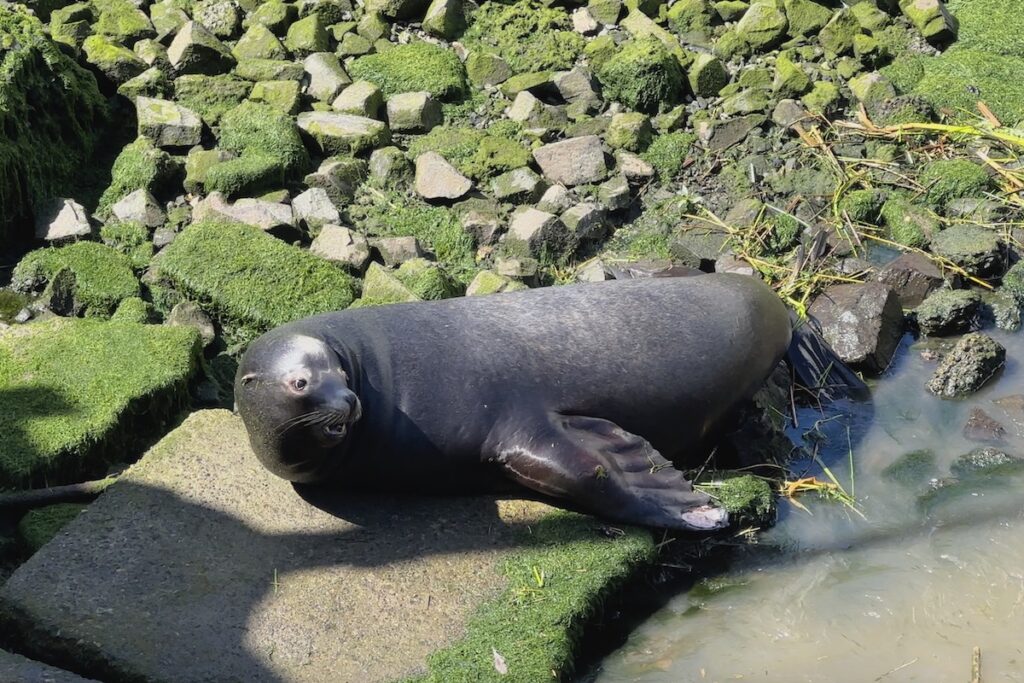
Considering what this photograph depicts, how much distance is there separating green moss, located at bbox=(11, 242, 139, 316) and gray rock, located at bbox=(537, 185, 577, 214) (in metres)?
2.55

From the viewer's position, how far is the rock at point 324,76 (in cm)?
827

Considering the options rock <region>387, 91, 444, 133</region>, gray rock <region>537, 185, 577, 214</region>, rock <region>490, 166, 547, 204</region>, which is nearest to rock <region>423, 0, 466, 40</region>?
rock <region>387, 91, 444, 133</region>

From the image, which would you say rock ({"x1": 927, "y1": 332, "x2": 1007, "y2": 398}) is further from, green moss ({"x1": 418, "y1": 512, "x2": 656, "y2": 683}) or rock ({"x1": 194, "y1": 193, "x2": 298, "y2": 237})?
rock ({"x1": 194, "y1": 193, "x2": 298, "y2": 237})

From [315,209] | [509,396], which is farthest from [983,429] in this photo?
[315,209]

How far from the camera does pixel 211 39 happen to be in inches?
338

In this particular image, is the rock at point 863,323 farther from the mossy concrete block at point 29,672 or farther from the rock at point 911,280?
the mossy concrete block at point 29,672

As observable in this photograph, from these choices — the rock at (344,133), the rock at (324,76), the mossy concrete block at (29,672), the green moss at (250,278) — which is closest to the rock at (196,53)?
the rock at (324,76)

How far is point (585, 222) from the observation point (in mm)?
7156

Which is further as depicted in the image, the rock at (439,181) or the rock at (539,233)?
the rock at (439,181)

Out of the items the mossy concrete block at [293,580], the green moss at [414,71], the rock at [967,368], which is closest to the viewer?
the mossy concrete block at [293,580]

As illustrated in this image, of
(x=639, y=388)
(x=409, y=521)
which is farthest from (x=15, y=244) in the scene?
(x=639, y=388)

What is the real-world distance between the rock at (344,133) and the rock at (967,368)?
3957 mm

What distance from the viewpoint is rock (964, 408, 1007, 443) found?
574 centimetres

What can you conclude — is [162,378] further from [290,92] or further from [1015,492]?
[1015,492]
